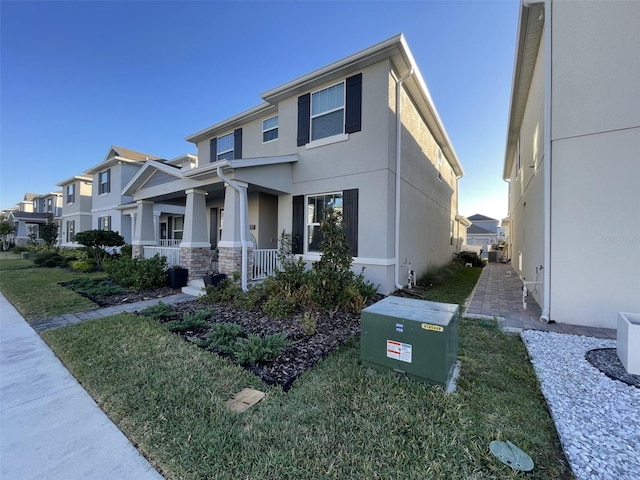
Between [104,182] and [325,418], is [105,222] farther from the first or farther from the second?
[325,418]

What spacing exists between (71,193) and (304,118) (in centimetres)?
2481

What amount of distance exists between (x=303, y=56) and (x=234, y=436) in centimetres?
1096

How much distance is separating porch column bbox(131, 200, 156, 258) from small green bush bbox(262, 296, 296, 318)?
26.7ft

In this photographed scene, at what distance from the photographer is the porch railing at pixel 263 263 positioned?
27.3ft

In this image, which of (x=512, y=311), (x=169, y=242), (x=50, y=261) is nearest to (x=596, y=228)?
(x=512, y=311)

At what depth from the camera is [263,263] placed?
28.1 feet

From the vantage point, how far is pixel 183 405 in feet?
8.98

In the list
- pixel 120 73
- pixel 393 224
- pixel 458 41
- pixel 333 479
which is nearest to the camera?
pixel 333 479

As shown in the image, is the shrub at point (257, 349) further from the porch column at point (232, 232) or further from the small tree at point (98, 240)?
the small tree at point (98, 240)

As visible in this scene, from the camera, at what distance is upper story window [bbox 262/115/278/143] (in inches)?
393

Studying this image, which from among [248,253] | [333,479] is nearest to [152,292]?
[248,253]

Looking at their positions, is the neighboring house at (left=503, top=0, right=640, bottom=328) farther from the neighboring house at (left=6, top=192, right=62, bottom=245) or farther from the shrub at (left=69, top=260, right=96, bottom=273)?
the neighboring house at (left=6, top=192, right=62, bottom=245)

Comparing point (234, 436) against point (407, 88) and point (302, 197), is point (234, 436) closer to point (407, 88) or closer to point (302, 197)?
point (302, 197)

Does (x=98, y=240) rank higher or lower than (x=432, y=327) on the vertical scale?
higher
